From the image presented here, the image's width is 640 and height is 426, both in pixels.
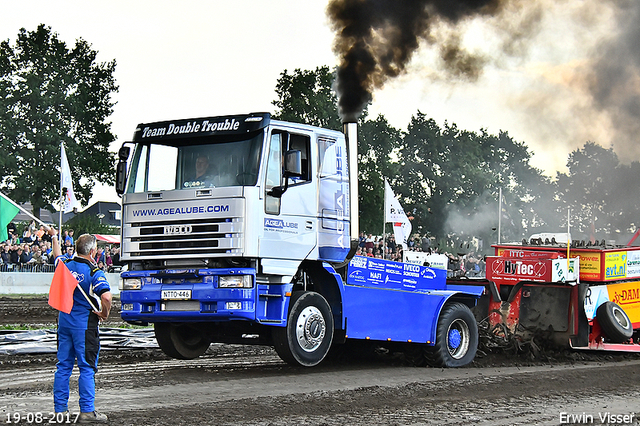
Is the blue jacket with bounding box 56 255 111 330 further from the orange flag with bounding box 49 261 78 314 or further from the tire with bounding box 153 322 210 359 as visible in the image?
the tire with bounding box 153 322 210 359

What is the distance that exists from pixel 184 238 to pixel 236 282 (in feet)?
2.87

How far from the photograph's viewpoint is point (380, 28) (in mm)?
14984

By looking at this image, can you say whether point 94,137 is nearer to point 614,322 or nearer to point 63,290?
point 614,322

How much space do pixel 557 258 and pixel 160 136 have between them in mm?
6471

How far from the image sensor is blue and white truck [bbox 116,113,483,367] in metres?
9.80

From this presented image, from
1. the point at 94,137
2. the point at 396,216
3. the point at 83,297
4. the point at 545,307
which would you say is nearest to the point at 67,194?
the point at 396,216

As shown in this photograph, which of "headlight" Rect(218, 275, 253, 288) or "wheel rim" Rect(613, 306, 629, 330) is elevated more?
"headlight" Rect(218, 275, 253, 288)

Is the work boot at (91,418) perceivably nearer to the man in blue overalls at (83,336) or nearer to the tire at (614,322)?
the man in blue overalls at (83,336)

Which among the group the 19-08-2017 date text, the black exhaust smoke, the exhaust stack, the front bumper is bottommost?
the 19-08-2017 date text

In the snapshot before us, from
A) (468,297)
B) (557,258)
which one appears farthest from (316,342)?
(557,258)

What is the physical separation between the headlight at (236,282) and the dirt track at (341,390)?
3.62 feet

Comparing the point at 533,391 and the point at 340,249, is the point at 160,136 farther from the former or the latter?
the point at 533,391

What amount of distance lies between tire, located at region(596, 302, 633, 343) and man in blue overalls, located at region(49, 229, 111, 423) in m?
8.26

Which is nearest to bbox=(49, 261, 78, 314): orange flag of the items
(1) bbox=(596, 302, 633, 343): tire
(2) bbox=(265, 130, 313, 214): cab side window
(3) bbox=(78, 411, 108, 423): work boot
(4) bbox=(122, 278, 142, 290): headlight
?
(3) bbox=(78, 411, 108, 423): work boot
